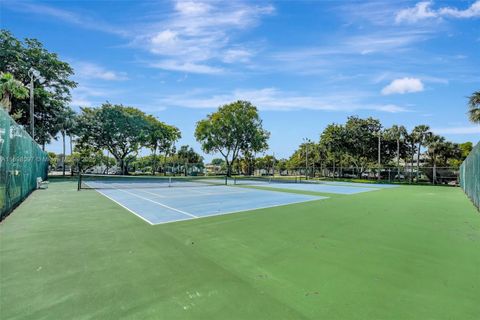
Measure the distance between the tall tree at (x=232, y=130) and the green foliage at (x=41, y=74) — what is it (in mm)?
17647

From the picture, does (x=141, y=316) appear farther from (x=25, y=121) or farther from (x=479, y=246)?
(x=25, y=121)

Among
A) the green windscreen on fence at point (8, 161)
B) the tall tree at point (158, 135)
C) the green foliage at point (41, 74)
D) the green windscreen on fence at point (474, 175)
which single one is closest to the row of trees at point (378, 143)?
the tall tree at point (158, 135)

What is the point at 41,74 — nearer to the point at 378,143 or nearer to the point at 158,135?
the point at 158,135

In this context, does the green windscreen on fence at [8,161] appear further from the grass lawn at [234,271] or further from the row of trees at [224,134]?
the row of trees at [224,134]

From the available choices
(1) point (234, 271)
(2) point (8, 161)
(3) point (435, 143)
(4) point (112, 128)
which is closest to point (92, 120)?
(4) point (112, 128)

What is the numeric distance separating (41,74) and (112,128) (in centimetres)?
997

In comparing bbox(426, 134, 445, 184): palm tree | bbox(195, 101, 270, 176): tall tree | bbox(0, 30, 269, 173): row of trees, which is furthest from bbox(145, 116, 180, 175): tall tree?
bbox(426, 134, 445, 184): palm tree

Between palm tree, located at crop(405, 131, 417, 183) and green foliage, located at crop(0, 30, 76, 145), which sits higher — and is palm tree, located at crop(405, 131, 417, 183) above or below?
below

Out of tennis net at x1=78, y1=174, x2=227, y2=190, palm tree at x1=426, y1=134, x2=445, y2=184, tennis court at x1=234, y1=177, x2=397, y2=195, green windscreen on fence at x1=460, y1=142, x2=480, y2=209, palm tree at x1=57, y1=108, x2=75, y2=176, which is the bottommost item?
tennis court at x1=234, y1=177, x2=397, y2=195

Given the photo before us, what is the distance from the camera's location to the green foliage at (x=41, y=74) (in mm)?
23891

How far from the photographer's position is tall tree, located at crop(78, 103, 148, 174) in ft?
111

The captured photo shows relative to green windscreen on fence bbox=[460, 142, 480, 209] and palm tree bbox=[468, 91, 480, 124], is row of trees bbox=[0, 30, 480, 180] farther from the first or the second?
green windscreen on fence bbox=[460, 142, 480, 209]

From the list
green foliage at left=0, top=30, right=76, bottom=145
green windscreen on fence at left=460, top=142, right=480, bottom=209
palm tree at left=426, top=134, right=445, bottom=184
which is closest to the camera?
green windscreen on fence at left=460, top=142, right=480, bottom=209

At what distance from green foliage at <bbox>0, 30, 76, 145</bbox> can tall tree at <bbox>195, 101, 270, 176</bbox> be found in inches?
695
